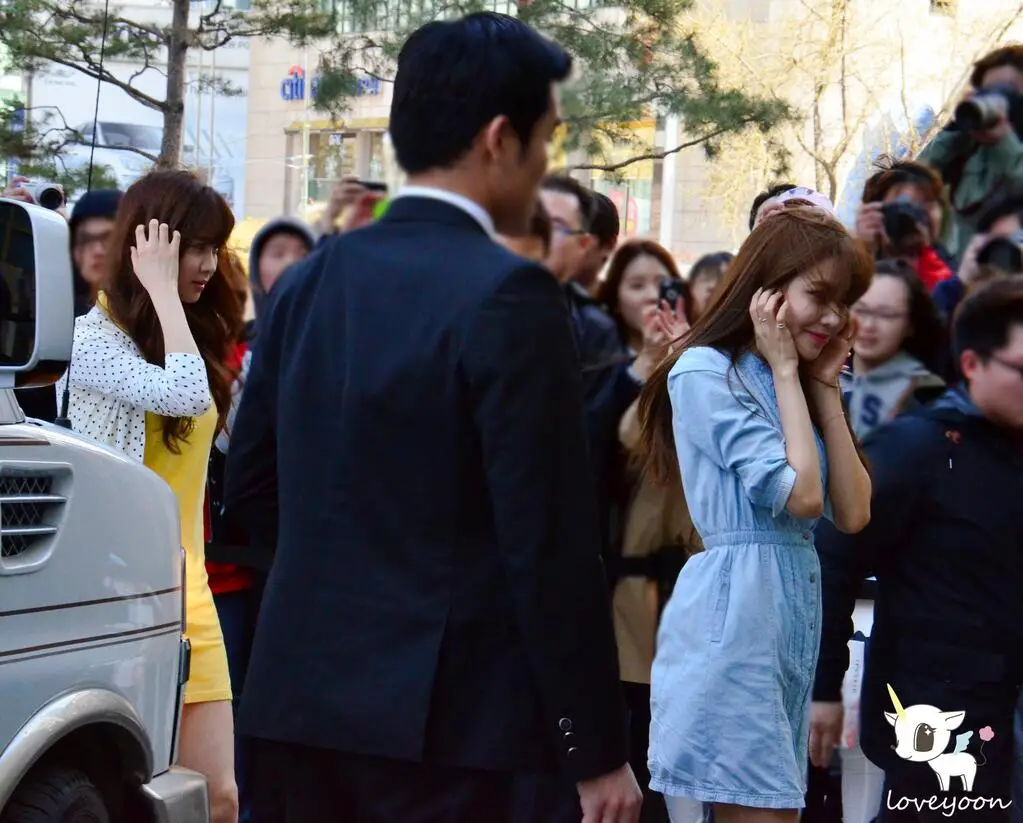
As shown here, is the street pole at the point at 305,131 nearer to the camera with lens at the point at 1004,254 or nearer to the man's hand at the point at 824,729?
the man's hand at the point at 824,729

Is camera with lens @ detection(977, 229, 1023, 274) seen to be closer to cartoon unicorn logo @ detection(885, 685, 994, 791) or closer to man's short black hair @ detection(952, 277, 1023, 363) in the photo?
man's short black hair @ detection(952, 277, 1023, 363)

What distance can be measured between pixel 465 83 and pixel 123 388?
2.23 meters

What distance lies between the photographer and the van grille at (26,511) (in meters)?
3.03

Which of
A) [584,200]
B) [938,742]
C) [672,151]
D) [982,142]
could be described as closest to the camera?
[938,742]

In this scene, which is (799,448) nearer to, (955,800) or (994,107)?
(955,800)

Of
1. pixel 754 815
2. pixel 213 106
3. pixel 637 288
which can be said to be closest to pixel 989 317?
pixel 754 815

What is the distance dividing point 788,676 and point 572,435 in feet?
4.58

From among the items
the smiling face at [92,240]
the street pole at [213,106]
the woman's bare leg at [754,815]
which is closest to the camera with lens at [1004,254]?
the woman's bare leg at [754,815]

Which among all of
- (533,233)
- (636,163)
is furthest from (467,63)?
(636,163)

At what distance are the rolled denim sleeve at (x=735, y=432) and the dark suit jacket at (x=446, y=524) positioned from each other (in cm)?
117

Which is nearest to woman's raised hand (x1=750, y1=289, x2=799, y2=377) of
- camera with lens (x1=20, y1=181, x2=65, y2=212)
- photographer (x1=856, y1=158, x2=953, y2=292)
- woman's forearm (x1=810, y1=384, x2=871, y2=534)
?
woman's forearm (x1=810, y1=384, x2=871, y2=534)

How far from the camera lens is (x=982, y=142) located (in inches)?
216

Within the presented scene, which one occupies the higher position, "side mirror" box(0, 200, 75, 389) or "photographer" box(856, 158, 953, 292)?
"photographer" box(856, 158, 953, 292)

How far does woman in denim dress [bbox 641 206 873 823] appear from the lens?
3.20m
